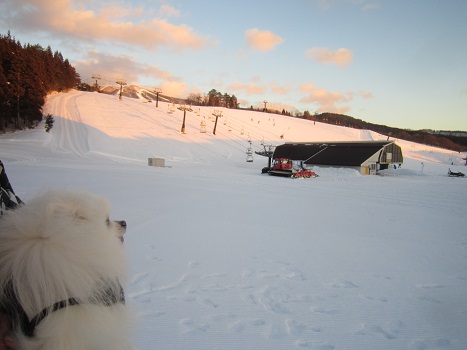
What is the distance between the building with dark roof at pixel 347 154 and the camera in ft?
99.4

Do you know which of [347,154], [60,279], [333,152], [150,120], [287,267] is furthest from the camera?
[150,120]

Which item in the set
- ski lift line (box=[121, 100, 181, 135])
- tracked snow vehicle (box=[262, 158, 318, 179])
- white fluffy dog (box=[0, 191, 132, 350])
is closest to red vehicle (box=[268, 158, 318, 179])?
tracked snow vehicle (box=[262, 158, 318, 179])

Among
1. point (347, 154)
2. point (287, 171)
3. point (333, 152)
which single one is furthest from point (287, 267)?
point (333, 152)

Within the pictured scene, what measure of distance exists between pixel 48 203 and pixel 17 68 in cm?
4615

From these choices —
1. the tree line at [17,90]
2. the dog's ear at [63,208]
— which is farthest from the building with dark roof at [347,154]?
the tree line at [17,90]

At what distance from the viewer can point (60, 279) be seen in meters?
0.75

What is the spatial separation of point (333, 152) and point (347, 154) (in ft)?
5.64

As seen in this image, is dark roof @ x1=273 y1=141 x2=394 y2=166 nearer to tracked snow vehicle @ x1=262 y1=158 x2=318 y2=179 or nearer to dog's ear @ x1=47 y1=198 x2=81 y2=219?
tracked snow vehicle @ x1=262 y1=158 x2=318 y2=179

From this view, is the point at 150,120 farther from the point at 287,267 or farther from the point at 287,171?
the point at 287,267

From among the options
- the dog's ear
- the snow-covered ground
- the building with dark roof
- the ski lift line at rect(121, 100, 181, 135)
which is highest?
the ski lift line at rect(121, 100, 181, 135)

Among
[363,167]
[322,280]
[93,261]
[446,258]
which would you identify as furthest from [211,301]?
[363,167]

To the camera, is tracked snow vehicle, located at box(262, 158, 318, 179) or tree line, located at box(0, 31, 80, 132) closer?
tracked snow vehicle, located at box(262, 158, 318, 179)

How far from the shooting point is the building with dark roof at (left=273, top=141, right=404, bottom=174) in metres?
30.3

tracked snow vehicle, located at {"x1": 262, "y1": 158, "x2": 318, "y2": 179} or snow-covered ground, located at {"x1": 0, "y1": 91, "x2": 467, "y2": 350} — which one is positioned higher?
tracked snow vehicle, located at {"x1": 262, "y1": 158, "x2": 318, "y2": 179}
